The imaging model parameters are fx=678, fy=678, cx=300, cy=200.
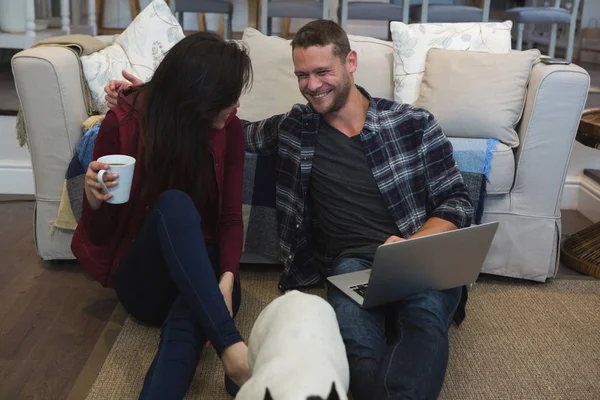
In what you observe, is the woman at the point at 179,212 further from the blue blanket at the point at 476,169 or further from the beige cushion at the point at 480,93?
the beige cushion at the point at 480,93

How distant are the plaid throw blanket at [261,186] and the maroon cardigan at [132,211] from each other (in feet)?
1.36

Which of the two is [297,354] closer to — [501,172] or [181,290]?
[181,290]

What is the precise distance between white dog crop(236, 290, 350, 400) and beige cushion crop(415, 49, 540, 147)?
1.30 m

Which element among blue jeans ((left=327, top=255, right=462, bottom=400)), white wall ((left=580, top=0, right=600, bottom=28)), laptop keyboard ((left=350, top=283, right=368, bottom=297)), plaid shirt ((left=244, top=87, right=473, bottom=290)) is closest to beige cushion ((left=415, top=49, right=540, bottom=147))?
plaid shirt ((left=244, top=87, right=473, bottom=290))

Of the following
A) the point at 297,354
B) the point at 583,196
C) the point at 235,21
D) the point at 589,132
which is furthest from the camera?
the point at 235,21

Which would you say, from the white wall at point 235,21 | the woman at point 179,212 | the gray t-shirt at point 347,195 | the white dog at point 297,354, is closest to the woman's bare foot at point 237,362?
the woman at point 179,212

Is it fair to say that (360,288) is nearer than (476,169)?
Yes

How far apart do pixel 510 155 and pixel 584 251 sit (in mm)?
524

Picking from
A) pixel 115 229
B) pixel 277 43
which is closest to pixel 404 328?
pixel 115 229

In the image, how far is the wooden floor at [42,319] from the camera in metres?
1.69

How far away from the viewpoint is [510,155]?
2256 mm

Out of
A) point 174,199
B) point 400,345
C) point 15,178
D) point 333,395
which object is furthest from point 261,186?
point 15,178

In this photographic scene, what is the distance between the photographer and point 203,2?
13.5 ft

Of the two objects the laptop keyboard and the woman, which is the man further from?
the woman
